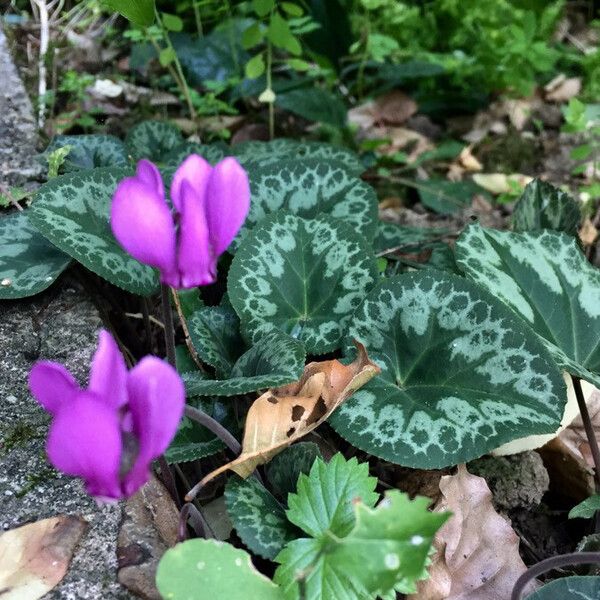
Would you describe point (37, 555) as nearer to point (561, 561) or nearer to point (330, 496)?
point (330, 496)

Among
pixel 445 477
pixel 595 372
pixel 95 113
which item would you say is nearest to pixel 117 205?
pixel 445 477

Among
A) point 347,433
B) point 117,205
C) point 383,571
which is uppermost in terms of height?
point 117,205

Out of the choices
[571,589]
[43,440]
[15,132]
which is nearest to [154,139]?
[15,132]

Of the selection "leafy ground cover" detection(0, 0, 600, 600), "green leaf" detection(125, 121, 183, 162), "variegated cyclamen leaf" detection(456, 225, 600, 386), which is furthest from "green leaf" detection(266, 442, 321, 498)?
"green leaf" detection(125, 121, 183, 162)

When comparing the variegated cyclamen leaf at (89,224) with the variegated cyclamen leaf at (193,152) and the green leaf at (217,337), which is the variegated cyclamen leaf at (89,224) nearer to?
the green leaf at (217,337)

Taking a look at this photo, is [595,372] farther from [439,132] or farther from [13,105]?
[439,132]

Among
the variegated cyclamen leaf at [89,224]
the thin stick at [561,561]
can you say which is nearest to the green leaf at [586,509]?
the thin stick at [561,561]
